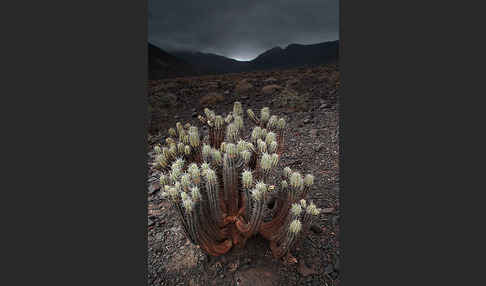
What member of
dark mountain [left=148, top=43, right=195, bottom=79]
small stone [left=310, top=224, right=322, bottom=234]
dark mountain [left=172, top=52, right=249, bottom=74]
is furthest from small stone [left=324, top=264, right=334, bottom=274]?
dark mountain [left=148, top=43, right=195, bottom=79]

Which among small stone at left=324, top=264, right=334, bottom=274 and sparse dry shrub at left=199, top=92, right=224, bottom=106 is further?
sparse dry shrub at left=199, top=92, right=224, bottom=106

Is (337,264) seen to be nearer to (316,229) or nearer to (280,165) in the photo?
(316,229)

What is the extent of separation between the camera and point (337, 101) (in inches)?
74.1

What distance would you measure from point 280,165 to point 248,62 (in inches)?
39.6

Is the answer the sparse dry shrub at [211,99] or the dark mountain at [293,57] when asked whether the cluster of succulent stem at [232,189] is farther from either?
the dark mountain at [293,57]

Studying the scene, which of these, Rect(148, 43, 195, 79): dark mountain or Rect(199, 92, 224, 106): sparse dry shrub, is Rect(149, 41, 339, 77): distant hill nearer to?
Rect(148, 43, 195, 79): dark mountain

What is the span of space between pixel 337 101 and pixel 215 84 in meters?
0.96

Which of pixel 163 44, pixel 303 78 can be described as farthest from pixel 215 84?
pixel 303 78

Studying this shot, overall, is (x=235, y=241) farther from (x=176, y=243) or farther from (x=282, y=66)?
(x=282, y=66)

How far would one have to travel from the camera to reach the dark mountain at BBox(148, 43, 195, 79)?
6.38 ft

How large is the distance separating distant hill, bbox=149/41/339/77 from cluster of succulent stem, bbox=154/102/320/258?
15.1 inches

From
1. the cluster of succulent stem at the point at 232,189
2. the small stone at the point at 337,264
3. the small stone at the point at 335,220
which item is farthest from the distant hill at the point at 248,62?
the small stone at the point at 337,264

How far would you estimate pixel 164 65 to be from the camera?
6.64 feet

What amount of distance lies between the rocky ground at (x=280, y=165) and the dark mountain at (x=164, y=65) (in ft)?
0.19
